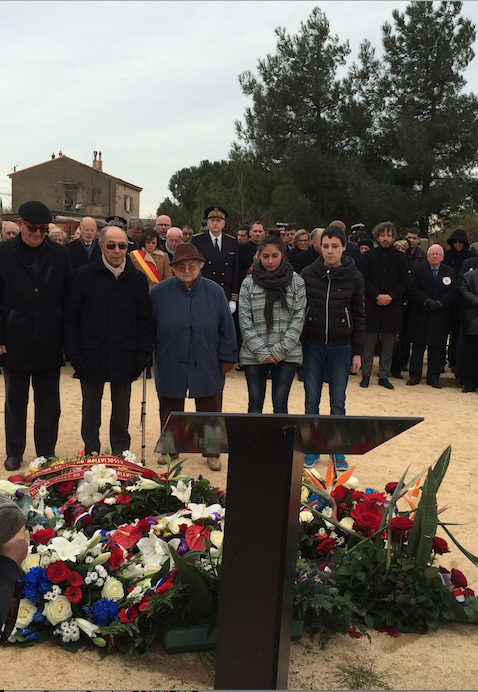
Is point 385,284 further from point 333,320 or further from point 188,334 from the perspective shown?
point 188,334

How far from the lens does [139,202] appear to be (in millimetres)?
51406

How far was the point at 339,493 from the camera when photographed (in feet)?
13.0

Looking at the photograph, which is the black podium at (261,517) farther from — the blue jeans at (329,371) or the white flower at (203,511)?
the blue jeans at (329,371)

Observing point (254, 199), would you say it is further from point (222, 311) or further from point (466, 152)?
point (222, 311)

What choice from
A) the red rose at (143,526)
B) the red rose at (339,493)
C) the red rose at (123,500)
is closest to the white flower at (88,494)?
the red rose at (123,500)

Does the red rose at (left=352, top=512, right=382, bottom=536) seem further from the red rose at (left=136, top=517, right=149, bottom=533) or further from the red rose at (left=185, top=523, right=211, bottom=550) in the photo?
the red rose at (left=136, top=517, right=149, bottom=533)

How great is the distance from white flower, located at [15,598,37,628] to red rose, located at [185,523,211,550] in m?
0.79

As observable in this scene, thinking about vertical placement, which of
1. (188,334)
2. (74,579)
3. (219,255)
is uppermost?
(219,255)

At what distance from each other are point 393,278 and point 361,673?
732 cm

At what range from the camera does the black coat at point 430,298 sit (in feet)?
32.5

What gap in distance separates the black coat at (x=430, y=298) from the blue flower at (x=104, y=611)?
304 inches

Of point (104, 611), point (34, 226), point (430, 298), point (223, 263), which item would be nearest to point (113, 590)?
point (104, 611)

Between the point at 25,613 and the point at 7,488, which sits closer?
the point at 25,613

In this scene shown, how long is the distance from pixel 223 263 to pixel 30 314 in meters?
4.25
